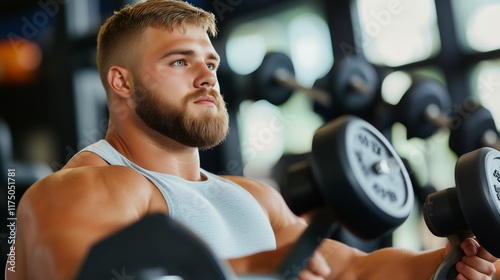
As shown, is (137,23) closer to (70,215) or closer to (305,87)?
(70,215)

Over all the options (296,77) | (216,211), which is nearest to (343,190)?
(216,211)

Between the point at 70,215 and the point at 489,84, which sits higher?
the point at 70,215

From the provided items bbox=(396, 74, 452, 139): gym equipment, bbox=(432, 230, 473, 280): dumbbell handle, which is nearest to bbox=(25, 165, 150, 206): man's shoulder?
bbox=(432, 230, 473, 280): dumbbell handle

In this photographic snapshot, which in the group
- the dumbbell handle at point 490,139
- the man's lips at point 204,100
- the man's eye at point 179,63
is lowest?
the dumbbell handle at point 490,139

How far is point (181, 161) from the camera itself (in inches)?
69.7

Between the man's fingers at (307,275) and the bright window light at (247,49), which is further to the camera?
the bright window light at (247,49)

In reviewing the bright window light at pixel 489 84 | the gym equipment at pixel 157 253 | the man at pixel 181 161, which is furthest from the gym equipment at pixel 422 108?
the gym equipment at pixel 157 253

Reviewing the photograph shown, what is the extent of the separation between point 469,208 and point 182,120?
2.30 feet

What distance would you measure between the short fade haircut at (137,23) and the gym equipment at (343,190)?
0.60 m

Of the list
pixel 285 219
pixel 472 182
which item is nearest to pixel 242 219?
pixel 285 219

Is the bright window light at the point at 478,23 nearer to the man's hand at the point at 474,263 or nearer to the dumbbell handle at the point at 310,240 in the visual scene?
the man's hand at the point at 474,263

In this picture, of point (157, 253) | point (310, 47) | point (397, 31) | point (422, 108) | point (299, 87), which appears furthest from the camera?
point (310, 47)

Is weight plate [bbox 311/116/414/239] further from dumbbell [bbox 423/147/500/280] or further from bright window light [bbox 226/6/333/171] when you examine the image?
bright window light [bbox 226/6/333/171]

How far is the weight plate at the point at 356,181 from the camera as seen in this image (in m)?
1.23
